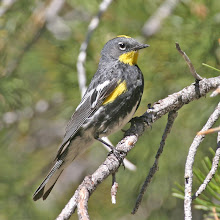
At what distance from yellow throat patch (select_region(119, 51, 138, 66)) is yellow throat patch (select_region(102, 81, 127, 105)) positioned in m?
0.27

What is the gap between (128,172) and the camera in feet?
9.63

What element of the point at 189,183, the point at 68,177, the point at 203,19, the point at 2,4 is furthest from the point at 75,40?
the point at 189,183

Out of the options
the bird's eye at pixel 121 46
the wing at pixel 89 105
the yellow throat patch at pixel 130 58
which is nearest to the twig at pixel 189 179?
the wing at pixel 89 105

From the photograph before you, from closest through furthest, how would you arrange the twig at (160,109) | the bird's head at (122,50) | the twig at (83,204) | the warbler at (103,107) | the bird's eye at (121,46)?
the twig at (83,204), the twig at (160,109), the warbler at (103,107), the bird's head at (122,50), the bird's eye at (121,46)

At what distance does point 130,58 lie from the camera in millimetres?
3316

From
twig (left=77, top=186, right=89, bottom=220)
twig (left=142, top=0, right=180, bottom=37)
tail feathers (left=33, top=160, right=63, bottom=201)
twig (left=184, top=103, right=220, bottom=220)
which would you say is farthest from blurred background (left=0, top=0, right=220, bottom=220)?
twig (left=77, top=186, right=89, bottom=220)

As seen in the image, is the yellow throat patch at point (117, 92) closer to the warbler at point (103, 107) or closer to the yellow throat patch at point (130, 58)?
the warbler at point (103, 107)

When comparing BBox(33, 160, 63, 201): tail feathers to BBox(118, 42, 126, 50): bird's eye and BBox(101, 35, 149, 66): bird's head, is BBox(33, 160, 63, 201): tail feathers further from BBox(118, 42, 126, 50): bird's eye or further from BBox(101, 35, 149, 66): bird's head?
BBox(118, 42, 126, 50): bird's eye

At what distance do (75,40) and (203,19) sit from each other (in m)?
1.18

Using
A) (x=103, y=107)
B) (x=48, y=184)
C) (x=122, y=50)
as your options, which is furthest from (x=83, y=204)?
(x=122, y=50)

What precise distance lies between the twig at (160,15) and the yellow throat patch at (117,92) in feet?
1.52

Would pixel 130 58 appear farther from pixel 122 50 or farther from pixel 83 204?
pixel 83 204

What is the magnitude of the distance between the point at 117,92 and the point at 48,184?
35.1 inches

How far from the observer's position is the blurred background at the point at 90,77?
106 inches
